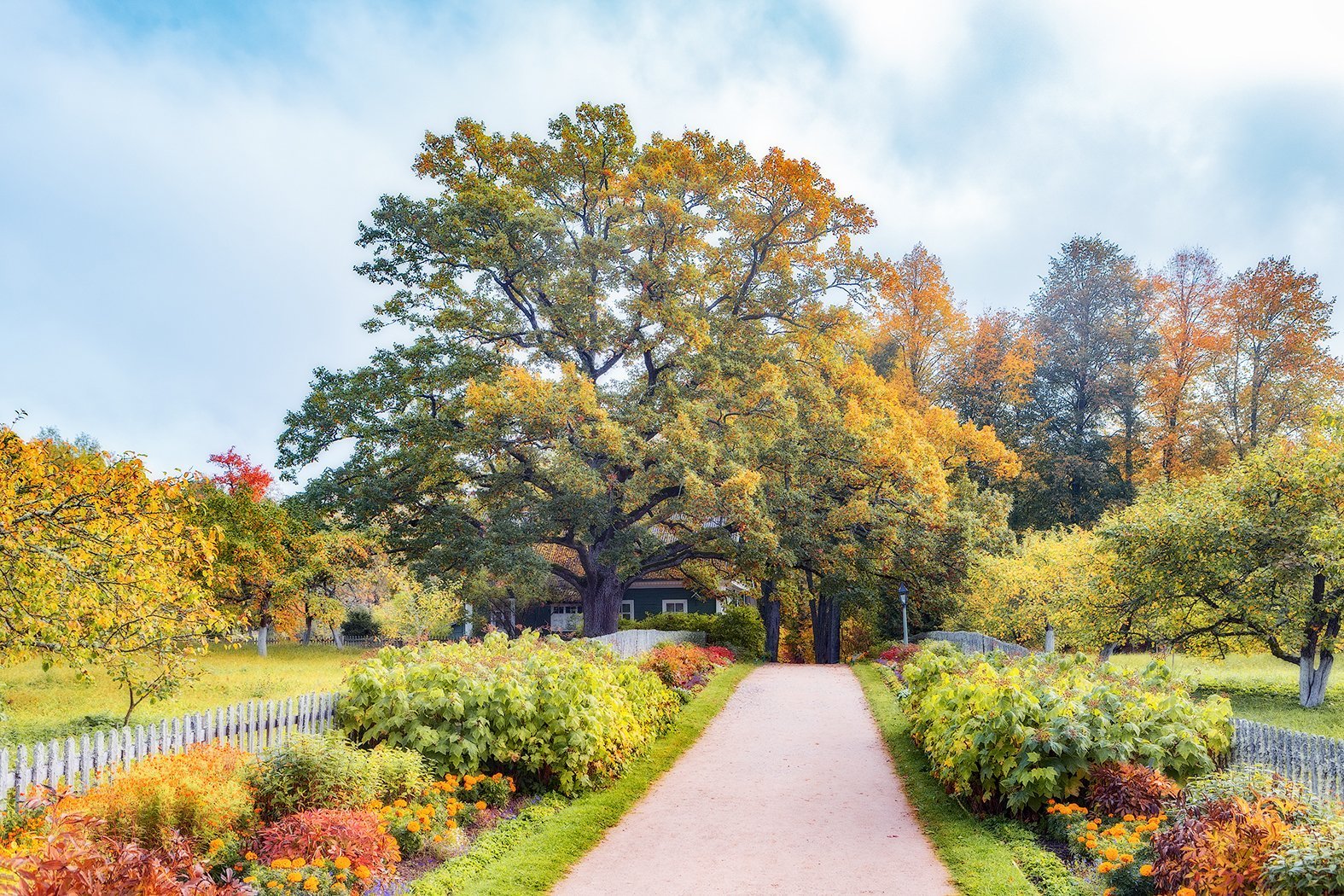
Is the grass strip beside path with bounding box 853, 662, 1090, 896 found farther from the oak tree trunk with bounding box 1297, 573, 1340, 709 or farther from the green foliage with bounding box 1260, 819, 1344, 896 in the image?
the oak tree trunk with bounding box 1297, 573, 1340, 709

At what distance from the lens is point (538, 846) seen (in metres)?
7.59

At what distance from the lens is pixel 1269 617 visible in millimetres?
17078

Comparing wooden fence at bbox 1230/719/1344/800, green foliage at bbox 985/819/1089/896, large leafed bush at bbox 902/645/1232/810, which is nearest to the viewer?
→ green foliage at bbox 985/819/1089/896

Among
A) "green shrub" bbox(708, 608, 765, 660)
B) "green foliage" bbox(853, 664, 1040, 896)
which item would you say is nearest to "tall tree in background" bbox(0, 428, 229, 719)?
"green foliage" bbox(853, 664, 1040, 896)

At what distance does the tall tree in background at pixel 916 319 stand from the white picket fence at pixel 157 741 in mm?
32451

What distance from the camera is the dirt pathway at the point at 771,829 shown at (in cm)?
693

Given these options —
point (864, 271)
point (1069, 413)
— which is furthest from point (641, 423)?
point (1069, 413)

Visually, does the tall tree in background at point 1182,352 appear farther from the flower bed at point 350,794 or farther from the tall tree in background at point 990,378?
the flower bed at point 350,794

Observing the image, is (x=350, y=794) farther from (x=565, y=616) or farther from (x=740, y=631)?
(x=565, y=616)

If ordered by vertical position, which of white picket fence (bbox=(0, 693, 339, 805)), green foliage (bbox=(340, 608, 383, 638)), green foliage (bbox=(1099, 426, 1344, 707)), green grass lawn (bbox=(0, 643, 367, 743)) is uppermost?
green foliage (bbox=(1099, 426, 1344, 707))

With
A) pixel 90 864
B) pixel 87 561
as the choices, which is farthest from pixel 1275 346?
pixel 90 864

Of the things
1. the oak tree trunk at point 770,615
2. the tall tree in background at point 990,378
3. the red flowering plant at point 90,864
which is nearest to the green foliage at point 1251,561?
the oak tree trunk at point 770,615

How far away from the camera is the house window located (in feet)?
141

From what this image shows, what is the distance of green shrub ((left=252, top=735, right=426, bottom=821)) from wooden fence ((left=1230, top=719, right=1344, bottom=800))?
298 inches
